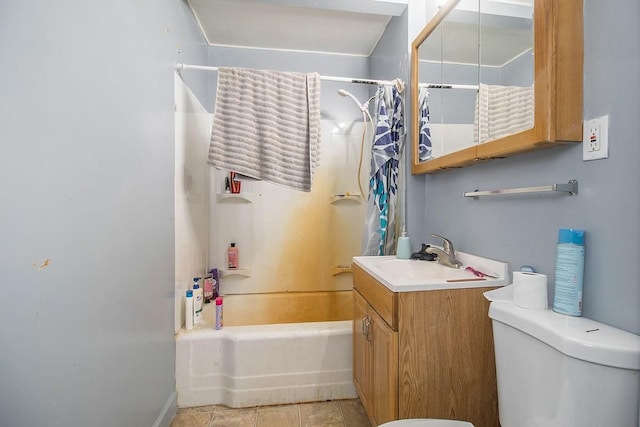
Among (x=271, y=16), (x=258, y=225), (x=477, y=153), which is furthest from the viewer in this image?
(x=258, y=225)

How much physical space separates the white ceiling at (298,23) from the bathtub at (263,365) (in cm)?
199

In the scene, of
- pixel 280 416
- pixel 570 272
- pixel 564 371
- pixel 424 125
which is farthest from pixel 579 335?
pixel 280 416

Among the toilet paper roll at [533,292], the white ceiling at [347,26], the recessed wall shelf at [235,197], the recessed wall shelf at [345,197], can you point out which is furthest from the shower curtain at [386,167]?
the recessed wall shelf at [235,197]

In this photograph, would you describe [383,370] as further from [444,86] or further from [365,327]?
[444,86]

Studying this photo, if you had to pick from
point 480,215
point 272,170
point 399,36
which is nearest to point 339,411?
point 480,215

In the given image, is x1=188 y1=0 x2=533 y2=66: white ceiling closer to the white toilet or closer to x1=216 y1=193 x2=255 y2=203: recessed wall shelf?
the white toilet

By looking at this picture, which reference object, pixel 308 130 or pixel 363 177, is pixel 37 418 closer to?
pixel 308 130

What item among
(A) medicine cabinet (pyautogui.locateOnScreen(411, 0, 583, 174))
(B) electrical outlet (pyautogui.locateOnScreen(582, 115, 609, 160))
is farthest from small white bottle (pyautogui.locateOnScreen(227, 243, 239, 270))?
(B) electrical outlet (pyautogui.locateOnScreen(582, 115, 609, 160))

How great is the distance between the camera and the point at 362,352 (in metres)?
1.46

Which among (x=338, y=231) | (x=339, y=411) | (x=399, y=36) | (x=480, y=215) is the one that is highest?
(x=399, y=36)

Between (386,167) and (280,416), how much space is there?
5.02 ft

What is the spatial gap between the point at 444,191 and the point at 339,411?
4.45 ft

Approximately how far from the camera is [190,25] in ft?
6.17

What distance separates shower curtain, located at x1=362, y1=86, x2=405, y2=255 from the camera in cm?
169
